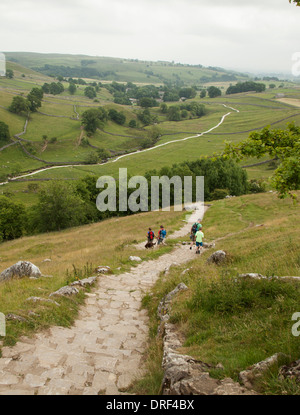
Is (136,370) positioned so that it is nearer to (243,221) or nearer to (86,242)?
(86,242)

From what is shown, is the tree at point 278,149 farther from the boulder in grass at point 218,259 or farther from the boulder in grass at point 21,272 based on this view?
the boulder in grass at point 21,272

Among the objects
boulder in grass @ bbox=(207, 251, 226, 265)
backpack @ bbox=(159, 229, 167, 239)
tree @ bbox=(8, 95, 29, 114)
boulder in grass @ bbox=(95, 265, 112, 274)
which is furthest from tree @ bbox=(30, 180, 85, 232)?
tree @ bbox=(8, 95, 29, 114)

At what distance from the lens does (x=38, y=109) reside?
167125 millimetres

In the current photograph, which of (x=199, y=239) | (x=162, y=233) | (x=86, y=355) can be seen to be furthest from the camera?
(x=162, y=233)

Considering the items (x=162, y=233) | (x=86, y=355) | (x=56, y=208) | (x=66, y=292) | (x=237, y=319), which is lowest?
(x=56, y=208)

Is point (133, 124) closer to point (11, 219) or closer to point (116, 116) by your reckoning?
point (116, 116)

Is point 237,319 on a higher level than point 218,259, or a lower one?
higher

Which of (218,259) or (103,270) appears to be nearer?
(218,259)

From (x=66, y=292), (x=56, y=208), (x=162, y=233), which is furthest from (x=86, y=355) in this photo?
(x=56, y=208)

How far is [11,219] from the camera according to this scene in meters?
57.5

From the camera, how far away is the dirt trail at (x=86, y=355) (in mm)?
6133

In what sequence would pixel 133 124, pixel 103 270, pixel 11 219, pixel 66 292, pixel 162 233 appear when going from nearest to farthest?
pixel 66 292 < pixel 103 270 < pixel 162 233 < pixel 11 219 < pixel 133 124

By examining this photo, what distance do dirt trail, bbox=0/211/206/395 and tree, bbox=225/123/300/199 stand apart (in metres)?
6.24

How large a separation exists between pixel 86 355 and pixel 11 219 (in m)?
56.5
